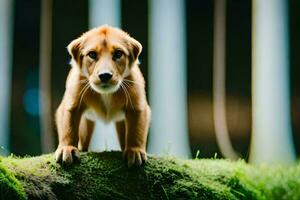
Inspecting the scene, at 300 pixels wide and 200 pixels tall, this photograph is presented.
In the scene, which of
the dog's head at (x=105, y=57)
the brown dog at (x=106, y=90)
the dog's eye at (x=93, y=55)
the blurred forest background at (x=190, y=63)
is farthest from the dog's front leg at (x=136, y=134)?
the blurred forest background at (x=190, y=63)

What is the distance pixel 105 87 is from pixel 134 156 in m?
0.38

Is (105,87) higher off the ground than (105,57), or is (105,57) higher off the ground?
(105,57)

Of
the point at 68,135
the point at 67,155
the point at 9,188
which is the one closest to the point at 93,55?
the point at 68,135

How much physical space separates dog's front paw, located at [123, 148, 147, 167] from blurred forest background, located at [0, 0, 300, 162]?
1.42m

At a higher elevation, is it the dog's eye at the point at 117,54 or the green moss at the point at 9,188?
the dog's eye at the point at 117,54

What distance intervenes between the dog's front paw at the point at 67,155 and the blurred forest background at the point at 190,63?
60.1 inches

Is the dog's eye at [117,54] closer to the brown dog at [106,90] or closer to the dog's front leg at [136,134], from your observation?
the brown dog at [106,90]

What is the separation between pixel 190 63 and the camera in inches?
184

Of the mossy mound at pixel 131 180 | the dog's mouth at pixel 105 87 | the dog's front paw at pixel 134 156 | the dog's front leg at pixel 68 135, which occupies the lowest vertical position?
the mossy mound at pixel 131 180

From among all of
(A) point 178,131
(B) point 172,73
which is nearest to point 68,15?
(B) point 172,73

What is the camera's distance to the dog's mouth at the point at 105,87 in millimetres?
3073

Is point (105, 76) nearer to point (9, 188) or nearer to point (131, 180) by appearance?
point (131, 180)

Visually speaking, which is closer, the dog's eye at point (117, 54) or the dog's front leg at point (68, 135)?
the dog's front leg at point (68, 135)

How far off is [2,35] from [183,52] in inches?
53.8
